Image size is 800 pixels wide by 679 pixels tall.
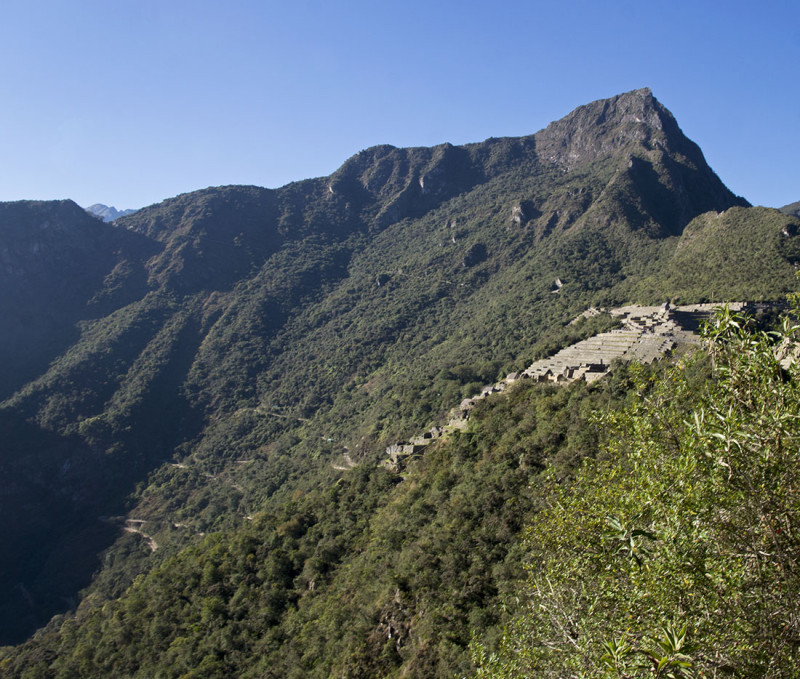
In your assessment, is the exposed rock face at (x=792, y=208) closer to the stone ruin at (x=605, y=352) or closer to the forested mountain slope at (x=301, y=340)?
the forested mountain slope at (x=301, y=340)

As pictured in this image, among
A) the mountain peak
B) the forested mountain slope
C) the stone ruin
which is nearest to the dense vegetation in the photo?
the forested mountain slope

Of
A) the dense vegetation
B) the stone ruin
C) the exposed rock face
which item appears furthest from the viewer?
the exposed rock face

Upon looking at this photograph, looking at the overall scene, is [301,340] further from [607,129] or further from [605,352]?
[607,129]

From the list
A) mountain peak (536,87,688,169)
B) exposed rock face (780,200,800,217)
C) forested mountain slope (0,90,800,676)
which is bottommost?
forested mountain slope (0,90,800,676)

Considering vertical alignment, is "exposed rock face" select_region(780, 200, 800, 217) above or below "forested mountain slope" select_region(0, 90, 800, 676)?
above

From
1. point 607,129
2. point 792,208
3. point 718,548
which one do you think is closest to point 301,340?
point 718,548

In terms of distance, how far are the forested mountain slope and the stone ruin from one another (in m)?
4.96

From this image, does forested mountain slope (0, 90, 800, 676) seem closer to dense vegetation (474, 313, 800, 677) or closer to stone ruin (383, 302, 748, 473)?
stone ruin (383, 302, 748, 473)

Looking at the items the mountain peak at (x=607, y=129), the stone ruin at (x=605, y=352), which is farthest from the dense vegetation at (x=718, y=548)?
the mountain peak at (x=607, y=129)

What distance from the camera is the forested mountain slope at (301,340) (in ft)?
108

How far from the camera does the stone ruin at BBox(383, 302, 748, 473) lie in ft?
107

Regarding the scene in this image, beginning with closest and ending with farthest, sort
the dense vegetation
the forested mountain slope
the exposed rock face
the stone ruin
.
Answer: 1. the dense vegetation
2. the stone ruin
3. the forested mountain slope
4. the exposed rock face

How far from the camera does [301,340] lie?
11481cm

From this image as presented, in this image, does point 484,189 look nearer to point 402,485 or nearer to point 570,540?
point 402,485
